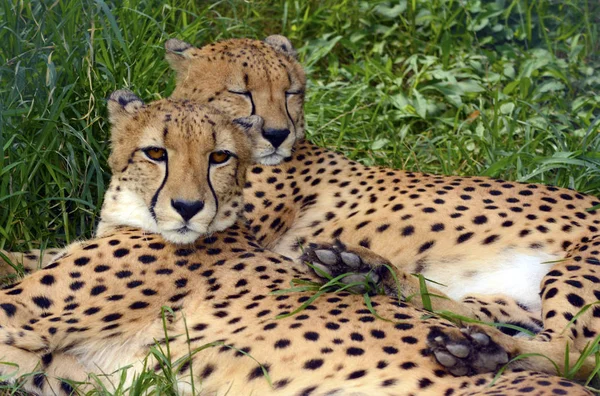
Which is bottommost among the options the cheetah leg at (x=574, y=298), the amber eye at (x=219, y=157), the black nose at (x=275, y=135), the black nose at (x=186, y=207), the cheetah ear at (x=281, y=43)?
the cheetah leg at (x=574, y=298)

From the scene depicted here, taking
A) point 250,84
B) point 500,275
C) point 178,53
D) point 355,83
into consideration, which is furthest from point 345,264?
point 355,83

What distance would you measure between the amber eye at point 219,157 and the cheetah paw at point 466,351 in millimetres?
1027

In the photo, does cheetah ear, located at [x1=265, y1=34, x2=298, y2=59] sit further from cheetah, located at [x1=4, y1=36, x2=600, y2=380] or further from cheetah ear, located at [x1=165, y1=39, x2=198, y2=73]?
cheetah ear, located at [x1=165, y1=39, x2=198, y2=73]

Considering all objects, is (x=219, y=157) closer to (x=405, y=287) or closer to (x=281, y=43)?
(x=405, y=287)

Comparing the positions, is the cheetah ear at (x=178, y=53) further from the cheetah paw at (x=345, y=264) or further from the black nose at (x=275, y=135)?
the cheetah paw at (x=345, y=264)

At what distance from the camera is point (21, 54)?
446cm

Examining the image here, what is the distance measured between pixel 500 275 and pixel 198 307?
4.38 feet

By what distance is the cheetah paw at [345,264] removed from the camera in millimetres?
3658

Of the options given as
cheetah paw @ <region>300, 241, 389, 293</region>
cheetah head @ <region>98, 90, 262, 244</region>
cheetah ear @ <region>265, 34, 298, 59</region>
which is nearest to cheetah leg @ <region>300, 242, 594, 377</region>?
cheetah paw @ <region>300, 241, 389, 293</region>

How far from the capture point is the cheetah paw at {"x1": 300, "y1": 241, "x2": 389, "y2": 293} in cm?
366

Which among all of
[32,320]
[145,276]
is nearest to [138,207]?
[145,276]

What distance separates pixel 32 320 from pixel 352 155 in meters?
2.62

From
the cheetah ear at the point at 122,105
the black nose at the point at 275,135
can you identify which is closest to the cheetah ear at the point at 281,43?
the black nose at the point at 275,135

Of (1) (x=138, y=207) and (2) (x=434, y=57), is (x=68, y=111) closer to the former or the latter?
(1) (x=138, y=207)
